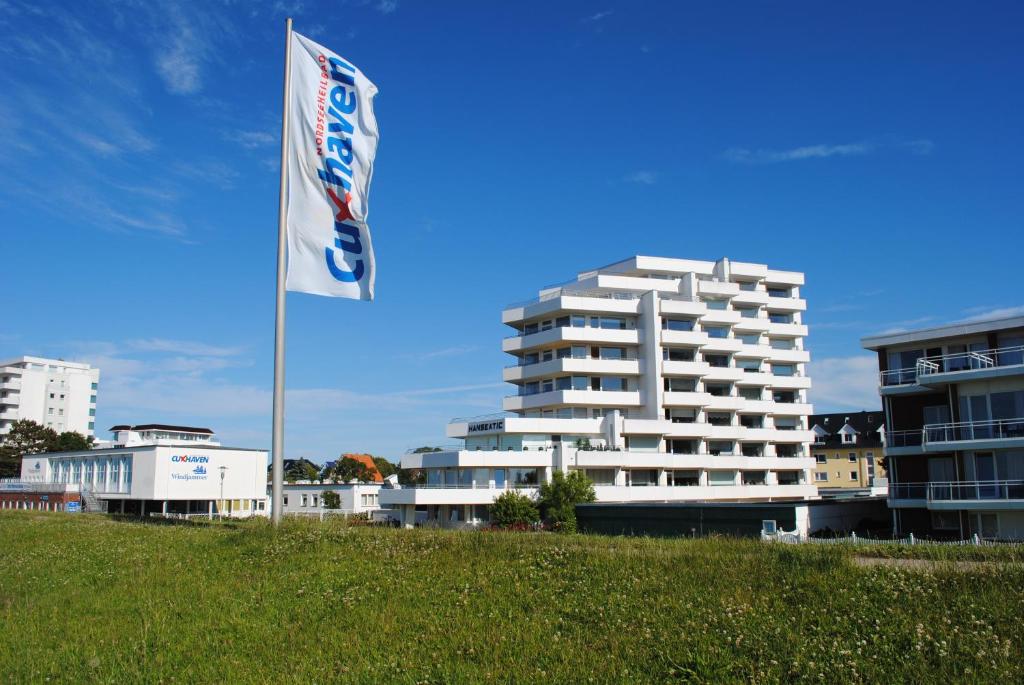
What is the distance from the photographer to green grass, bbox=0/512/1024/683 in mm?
10883

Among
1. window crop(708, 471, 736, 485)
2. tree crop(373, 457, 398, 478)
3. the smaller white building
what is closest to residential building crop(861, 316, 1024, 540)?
window crop(708, 471, 736, 485)

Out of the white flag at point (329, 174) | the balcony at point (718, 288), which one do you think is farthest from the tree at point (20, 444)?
the white flag at point (329, 174)

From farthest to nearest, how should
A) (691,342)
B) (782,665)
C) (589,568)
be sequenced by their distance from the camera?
(691,342) → (589,568) → (782,665)

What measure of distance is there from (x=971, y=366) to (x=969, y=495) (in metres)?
5.94

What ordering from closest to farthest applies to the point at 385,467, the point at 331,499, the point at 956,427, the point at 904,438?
the point at 956,427 → the point at 904,438 → the point at 331,499 → the point at 385,467

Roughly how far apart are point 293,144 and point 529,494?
39.1 meters

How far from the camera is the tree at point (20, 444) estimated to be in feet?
335

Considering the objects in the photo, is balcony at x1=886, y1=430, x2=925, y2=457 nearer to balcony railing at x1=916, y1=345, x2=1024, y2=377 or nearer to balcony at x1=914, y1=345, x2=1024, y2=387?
balcony at x1=914, y1=345, x2=1024, y2=387

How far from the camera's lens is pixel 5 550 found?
23219 mm

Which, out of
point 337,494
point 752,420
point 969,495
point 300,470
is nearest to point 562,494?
point 969,495

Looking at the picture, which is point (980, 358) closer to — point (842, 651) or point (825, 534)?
point (825, 534)

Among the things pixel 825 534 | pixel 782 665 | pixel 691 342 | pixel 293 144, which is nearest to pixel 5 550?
pixel 293 144

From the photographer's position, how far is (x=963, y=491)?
37500 mm

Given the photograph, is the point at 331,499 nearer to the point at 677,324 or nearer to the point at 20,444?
the point at 677,324
